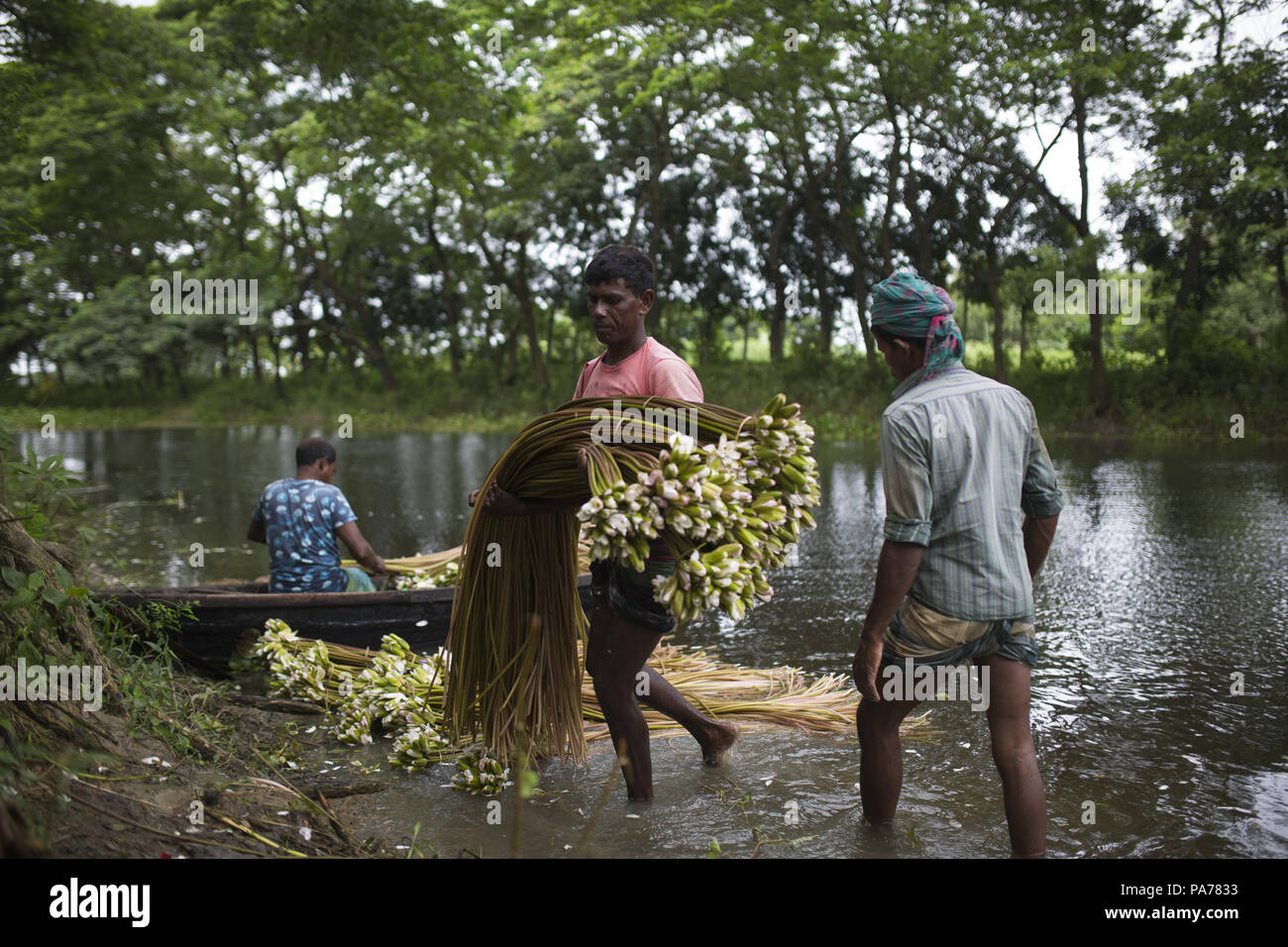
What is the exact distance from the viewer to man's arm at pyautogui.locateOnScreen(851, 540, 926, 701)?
3016 mm

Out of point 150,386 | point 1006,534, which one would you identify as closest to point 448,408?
point 150,386

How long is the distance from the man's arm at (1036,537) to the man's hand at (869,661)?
0.59 meters

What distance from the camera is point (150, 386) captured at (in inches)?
1508

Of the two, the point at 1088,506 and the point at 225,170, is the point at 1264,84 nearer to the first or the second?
the point at 1088,506

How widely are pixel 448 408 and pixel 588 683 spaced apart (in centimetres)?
2749

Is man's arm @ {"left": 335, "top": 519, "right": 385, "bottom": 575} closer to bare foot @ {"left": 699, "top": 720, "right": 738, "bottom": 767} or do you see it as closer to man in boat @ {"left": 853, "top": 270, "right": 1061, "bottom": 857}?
bare foot @ {"left": 699, "top": 720, "right": 738, "bottom": 767}

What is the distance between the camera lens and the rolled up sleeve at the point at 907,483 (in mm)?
2996

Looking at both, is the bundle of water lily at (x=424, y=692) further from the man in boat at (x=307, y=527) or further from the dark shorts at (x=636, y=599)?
the dark shorts at (x=636, y=599)

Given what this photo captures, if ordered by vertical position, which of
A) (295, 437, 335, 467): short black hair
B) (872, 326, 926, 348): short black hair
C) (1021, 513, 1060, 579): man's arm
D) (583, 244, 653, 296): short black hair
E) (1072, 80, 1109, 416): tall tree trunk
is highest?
(1072, 80, 1109, 416): tall tree trunk

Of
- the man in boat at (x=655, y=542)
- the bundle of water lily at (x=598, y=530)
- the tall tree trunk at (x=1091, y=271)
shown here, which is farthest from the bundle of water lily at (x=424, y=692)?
the tall tree trunk at (x=1091, y=271)

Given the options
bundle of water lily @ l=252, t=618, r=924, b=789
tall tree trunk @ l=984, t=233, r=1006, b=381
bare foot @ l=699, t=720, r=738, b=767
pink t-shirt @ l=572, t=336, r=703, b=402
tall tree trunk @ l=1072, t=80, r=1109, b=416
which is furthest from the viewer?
tall tree trunk @ l=984, t=233, r=1006, b=381

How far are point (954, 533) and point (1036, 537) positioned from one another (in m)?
0.42

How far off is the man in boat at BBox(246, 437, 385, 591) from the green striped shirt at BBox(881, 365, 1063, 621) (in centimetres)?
371

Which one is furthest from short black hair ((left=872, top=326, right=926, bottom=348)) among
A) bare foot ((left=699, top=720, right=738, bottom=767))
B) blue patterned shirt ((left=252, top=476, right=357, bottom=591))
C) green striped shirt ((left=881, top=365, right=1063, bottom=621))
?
blue patterned shirt ((left=252, top=476, right=357, bottom=591))
